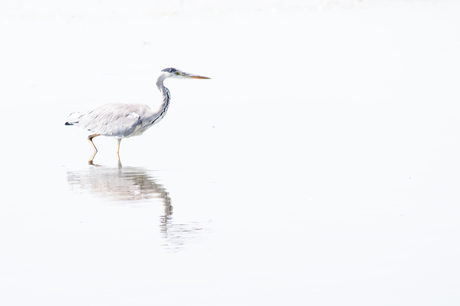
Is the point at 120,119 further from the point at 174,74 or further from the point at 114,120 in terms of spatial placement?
the point at 174,74

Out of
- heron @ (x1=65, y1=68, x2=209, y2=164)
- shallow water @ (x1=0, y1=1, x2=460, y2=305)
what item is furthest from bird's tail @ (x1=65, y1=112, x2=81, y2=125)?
shallow water @ (x1=0, y1=1, x2=460, y2=305)

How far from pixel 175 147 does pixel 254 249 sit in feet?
20.7

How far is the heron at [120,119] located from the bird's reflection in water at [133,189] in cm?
140

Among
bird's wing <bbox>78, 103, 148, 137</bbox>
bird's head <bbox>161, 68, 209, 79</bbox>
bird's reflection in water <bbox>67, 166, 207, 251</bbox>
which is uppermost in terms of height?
bird's head <bbox>161, 68, 209, 79</bbox>

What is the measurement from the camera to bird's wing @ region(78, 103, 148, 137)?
13273 mm

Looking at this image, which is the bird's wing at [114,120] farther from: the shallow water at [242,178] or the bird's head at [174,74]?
the bird's head at [174,74]

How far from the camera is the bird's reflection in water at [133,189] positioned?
7.63 metres

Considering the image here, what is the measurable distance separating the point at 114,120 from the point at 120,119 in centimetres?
10

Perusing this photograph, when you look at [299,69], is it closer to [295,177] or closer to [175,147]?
[175,147]

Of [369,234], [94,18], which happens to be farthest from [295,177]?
[94,18]

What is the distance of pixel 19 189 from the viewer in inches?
400

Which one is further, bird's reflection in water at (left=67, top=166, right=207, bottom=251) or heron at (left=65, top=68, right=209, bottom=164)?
heron at (left=65, top=68, right=209, bottom=164)

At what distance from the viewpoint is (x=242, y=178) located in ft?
34.3

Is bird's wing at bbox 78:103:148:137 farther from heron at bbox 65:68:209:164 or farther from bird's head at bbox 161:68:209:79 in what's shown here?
bird's head at bbox 161:68:209:79
